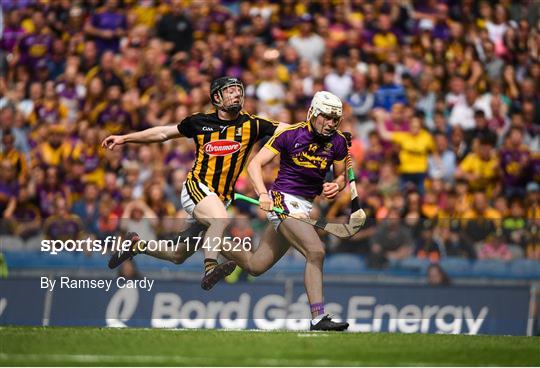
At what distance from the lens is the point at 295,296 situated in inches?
540

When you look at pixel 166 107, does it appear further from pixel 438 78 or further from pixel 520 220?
pixel 520 220

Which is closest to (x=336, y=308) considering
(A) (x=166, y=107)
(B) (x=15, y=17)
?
(A) (x=166, y=107)

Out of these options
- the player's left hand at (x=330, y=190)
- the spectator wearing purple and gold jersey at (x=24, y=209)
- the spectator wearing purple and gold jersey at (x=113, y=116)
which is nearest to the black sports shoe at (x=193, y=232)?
the player's left hand at (x=330, y=190)

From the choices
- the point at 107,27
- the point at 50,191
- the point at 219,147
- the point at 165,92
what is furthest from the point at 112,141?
the point at 107,27

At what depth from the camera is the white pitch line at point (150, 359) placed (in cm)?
1005

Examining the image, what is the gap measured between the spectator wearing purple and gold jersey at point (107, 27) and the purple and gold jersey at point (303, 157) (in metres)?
9.05

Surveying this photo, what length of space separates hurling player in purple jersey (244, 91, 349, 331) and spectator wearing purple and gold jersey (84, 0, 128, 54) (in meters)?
9.05

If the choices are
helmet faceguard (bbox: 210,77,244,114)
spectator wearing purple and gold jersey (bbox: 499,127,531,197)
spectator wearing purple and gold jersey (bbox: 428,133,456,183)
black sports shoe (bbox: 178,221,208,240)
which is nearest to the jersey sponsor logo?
helmet faceguard (bbox: 210,77,244,114)

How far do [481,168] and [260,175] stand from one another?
6666 millimetres

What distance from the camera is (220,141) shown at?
12.8m

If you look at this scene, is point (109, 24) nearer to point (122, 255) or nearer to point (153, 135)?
point (122, 255)

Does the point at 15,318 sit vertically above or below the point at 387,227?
below

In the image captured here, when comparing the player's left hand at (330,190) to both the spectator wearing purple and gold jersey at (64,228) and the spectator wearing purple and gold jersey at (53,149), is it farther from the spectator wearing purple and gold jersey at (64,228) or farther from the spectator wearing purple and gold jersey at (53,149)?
the spectator wearing purple and gold jersey at (53,149)

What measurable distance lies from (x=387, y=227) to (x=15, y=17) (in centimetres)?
1004
